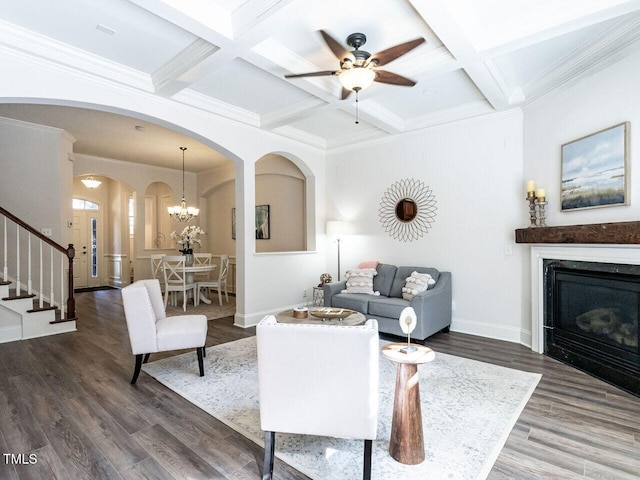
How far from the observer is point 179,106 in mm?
3980

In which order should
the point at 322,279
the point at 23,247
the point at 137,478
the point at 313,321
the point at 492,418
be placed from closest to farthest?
the point at 137,478 < the point at 492,418 < the point at 313,321 < the point at 23,247 < the point at 322,279

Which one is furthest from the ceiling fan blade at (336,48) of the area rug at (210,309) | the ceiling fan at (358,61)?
the area rug at (210,309)

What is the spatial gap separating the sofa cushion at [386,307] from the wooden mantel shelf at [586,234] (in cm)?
152

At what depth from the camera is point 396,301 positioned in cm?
423

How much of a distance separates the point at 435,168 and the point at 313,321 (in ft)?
9.50

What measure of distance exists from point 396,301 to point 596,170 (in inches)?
95.0

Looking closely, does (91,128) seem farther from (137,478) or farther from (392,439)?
(392,439)

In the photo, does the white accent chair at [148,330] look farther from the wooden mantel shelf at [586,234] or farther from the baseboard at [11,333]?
the wooden mantel shelf at [586,234]

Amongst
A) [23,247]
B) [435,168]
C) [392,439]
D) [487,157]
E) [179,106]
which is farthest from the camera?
[23,247]

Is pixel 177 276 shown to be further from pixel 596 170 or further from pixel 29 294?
pixel 596 170

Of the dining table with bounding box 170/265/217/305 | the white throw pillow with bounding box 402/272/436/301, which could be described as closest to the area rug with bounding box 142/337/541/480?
the white throw pillow with bounding box 402/272/436/301

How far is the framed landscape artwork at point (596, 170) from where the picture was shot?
9.59 ft

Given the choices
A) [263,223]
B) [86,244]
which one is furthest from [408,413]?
[86,244]

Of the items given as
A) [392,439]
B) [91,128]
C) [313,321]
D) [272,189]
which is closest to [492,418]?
[392,439]
